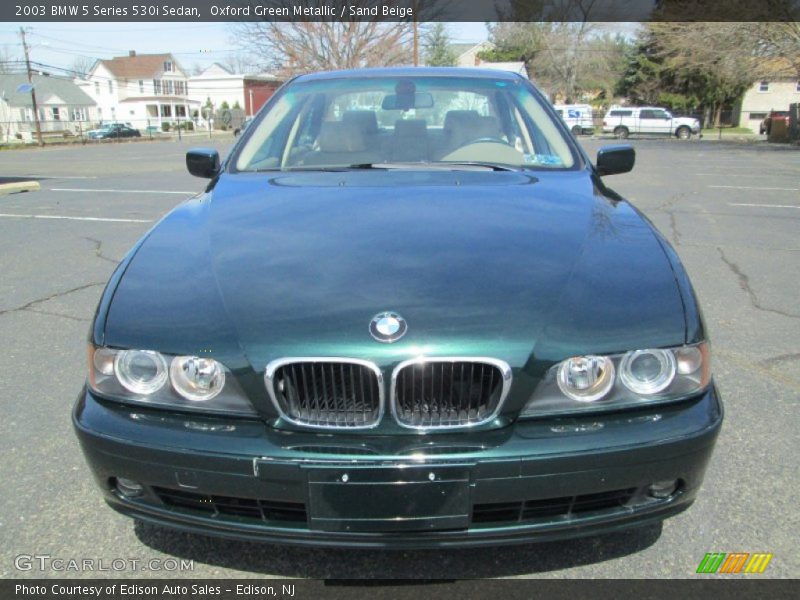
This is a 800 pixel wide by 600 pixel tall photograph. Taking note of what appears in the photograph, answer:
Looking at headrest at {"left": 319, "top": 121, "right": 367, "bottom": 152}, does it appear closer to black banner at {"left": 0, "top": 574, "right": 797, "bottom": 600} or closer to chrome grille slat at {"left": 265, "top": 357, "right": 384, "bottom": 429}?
chrome grille slat at {"left": 265, "top": 357, "right": 384, "bottom": 429}

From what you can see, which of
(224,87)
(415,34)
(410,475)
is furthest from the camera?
(224,87)

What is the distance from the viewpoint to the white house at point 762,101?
5222 centimetres

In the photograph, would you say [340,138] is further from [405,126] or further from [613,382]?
[613,382]

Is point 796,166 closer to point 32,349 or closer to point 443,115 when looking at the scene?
point 443,115

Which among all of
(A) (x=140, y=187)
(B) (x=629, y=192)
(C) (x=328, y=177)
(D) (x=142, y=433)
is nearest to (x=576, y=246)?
(C) (x=328, y=177)

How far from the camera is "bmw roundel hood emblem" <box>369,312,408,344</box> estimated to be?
5.72 ft

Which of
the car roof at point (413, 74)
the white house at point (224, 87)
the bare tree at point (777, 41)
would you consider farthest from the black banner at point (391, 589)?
the white house at point (224, 87)

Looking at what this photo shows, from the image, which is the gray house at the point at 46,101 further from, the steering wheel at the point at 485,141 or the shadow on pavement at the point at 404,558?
the shadow on pavement at the point at 404,558

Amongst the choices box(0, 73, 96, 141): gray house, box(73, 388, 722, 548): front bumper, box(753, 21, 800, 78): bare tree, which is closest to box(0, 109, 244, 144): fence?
box(0, 73, 96, 141): gray house

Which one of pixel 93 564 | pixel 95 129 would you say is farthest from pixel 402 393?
pixel 95 129

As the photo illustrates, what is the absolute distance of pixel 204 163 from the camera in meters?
3.37

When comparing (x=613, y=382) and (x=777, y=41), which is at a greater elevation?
(x=777, y=41)

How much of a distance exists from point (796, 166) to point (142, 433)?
2132 centimetres

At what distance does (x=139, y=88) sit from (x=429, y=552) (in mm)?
89632
